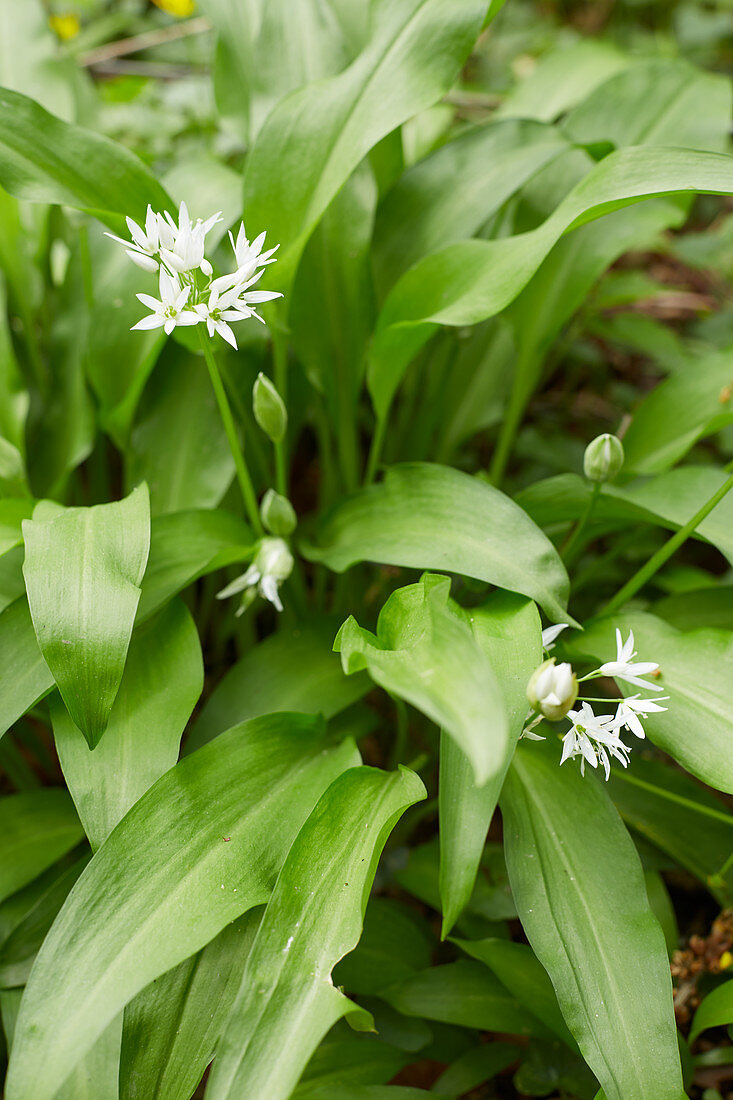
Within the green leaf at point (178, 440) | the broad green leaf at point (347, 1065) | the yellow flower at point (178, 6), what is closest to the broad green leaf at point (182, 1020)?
the broad green leaf at point (347, 1065)

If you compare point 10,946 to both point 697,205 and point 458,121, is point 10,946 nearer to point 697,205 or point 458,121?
point 458,121

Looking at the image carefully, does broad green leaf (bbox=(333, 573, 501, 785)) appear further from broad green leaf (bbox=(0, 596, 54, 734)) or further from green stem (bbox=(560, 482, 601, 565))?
broad green leaf (bbox=(0, 596, 54, 734))

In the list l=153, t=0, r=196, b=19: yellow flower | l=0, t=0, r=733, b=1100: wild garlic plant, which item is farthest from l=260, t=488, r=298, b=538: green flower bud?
l=153, t=0, r=196, b=19: yellow flower

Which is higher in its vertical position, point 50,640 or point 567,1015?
point 50,640

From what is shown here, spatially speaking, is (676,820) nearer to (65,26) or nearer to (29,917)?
(29,917)

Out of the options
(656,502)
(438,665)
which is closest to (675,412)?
(656,502)

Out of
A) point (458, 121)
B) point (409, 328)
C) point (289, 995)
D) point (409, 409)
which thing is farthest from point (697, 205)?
point (289, 995)
